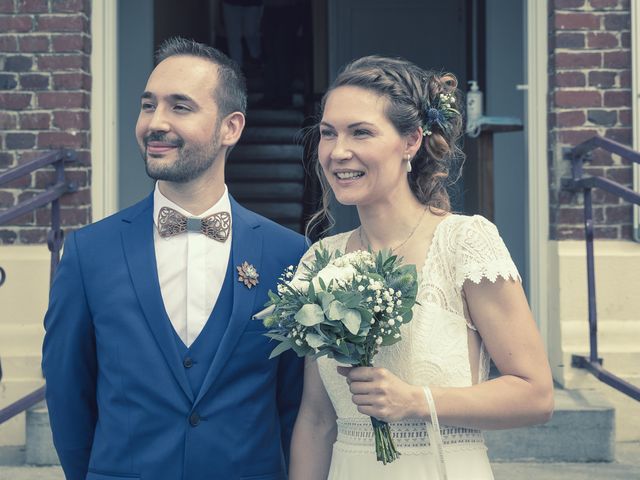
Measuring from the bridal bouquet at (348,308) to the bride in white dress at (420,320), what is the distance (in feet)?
0.28

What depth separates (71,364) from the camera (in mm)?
2941

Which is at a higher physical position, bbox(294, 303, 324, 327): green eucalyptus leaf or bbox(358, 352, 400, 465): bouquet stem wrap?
bbox(294, 303, 324, 327): green eucalyptus leaf

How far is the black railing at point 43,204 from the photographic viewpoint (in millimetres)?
5184

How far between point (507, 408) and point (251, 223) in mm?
890

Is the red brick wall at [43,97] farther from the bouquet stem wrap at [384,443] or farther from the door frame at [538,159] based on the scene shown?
the bouquet stem wrap at [384,443]

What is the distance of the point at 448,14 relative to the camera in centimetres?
927

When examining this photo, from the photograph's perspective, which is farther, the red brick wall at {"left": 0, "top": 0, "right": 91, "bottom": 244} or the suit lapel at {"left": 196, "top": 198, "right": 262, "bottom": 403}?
the red brick wall at {"left": 0, "top": 0, "right": 91, "bottom": 244}

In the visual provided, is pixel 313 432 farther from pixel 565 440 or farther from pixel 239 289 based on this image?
pixel 565 440

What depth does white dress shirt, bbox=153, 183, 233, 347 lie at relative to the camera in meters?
2.91

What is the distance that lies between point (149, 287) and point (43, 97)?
330 cm

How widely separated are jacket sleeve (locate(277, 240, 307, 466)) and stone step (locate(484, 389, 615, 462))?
2.31 metres

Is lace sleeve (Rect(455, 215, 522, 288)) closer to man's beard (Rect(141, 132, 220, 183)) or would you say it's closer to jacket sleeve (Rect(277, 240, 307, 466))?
jacket sleeve (Rect(277, 240, 307, 466))

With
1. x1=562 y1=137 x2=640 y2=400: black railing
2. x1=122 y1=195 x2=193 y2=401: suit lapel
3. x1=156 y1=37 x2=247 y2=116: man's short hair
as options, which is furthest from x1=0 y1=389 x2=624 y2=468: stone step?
x1=156 y1=37 x2=247 y2=116: man's short hair

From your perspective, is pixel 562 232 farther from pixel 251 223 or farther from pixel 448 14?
pixel 448 14
